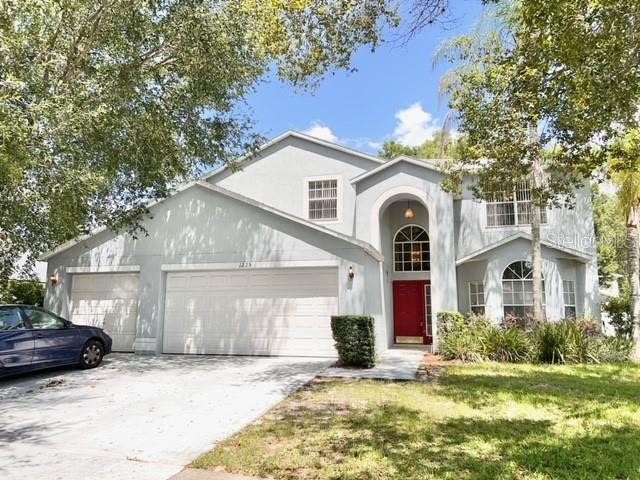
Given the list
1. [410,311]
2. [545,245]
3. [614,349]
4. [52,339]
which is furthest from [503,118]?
[52,339]

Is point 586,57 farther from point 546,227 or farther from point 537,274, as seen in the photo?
point 546,227

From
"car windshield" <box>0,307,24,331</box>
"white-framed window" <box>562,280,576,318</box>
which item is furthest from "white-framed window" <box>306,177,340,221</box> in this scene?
"car windshield" <box>0,307,24,331</box>

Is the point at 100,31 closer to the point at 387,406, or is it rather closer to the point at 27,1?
the point at 27,1

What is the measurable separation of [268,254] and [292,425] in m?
6.60

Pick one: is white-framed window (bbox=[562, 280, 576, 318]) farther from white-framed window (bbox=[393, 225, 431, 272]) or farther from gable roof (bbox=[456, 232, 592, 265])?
white-framed window (bbox=[393, 225, 431, 272])

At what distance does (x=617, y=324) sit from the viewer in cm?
1555

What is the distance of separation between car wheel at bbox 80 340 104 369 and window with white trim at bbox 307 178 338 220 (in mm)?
8271

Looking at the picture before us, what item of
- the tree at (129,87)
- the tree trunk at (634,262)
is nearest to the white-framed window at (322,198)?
the tree at (129,87)

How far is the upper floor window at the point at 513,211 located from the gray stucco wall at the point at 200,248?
4969 millimetres

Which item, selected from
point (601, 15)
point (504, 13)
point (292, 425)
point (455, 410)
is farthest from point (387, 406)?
point (504, 13)

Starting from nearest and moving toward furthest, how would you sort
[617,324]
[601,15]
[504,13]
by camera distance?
[601,15] → [504,13] → [617,324]

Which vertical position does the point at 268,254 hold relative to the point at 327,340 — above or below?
above

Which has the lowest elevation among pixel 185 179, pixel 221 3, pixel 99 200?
pixel 99 200

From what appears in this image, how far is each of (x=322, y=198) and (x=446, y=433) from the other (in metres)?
11.7
